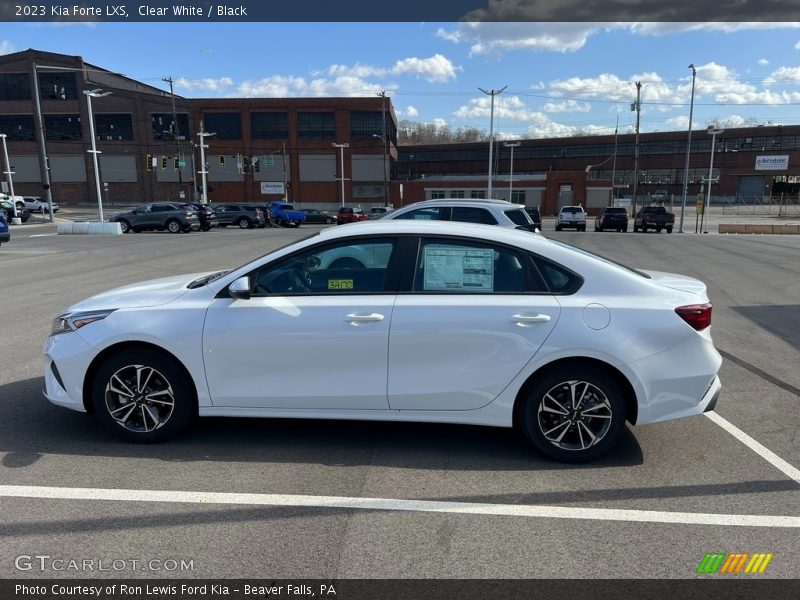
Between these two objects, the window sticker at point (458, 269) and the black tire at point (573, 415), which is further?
the window sticker at point (458, 269)

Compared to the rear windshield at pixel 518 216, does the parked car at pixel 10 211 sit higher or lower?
lower

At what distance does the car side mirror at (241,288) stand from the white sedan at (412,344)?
A: 0.01 metres

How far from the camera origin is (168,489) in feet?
11.8

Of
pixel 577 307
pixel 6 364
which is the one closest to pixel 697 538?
pixel 577 307

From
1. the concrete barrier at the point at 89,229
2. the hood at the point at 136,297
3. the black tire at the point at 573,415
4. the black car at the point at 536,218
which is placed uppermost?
the hood at the point at 136,297

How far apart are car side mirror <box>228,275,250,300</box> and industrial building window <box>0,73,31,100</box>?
8558 cm

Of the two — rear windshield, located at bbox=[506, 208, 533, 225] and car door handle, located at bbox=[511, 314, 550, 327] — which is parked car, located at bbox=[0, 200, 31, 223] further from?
car door handle, located at bbox=[511, 314, 550, 327]

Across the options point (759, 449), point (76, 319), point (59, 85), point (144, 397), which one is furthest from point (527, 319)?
point (59, 85)

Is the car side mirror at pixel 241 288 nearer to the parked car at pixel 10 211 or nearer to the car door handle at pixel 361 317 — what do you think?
the car door handle at pixel 361 317

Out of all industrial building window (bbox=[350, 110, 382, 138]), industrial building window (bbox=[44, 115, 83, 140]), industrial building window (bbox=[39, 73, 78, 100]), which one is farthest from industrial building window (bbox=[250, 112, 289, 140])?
industrial building window (bbox=[39, 73, 78, 100])

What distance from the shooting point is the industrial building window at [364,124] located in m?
73.6

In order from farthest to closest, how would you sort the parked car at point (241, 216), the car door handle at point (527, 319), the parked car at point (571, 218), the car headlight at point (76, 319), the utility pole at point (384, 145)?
the utility pole at point (384, 145) < the parked car at point (241, 216) < the parked car at point (571, 218) < the car headlight at point (76, 319) < the car door handle at point (527, 319)

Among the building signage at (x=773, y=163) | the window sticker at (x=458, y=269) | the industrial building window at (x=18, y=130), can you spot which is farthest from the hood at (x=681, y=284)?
the building signage at (x=773, y=163)

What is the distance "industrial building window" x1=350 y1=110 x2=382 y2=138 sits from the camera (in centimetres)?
7362
